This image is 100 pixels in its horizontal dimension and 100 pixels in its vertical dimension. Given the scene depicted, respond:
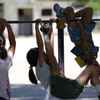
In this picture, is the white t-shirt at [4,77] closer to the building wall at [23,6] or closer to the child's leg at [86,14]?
the child's leg at [86,14]

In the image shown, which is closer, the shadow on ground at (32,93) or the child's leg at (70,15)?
the child's leg at (70,15)

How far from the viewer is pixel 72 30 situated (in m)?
3.89

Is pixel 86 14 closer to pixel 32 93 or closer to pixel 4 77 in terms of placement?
pixel 4 77

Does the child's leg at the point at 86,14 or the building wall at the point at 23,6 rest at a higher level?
the child's leg at the point at 86,14

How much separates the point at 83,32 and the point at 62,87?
2.45ft

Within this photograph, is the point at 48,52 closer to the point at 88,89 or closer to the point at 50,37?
the point at 50,37

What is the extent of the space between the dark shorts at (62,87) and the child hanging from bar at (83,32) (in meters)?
0.46

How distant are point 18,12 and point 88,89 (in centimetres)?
2347

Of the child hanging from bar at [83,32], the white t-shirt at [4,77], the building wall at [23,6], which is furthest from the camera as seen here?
the building wall at [23,6]

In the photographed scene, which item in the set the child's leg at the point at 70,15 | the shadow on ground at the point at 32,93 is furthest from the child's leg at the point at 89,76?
the shadow on ground at the point at 32,93

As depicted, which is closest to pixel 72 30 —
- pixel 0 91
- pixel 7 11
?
pixel 0 91

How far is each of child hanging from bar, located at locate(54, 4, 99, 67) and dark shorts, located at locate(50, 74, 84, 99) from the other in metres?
0.46

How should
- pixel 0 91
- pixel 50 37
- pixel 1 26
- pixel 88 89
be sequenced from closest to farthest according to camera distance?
pixel 0 91
pixel 1 26
pixel 50 37
pixel 88 89

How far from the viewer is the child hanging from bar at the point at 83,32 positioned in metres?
3.84
